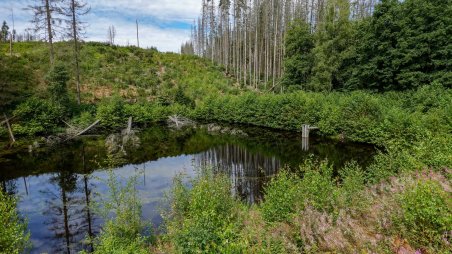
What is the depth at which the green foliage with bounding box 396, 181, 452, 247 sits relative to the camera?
431 centimetres

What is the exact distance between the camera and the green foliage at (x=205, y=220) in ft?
17.4

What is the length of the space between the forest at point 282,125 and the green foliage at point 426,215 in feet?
0.09

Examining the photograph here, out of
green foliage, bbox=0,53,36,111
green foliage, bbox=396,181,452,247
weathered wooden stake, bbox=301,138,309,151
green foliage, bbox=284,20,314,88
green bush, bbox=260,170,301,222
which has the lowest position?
weathered wooden stake, bbox=301,138,309,151

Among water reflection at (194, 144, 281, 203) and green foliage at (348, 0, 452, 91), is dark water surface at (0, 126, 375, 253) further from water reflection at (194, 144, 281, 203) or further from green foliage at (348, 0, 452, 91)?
green foliage at (348, 0, 452, 91)

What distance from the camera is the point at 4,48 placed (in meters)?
38.3

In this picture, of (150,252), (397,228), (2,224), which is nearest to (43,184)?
(2,224)

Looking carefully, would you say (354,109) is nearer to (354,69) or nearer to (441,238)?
A: (354,69)

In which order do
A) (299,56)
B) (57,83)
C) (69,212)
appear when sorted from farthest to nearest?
(299,56)
(57,83)
(69,212)

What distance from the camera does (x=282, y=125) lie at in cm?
2914

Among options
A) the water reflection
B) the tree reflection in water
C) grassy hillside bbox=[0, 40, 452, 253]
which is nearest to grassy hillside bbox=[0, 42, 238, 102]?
grassy hillside bbox=[0, 40, 452, 253]

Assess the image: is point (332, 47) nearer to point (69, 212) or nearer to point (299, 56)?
point (299, 56)

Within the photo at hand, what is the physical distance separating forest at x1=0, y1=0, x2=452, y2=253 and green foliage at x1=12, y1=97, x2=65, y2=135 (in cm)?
11

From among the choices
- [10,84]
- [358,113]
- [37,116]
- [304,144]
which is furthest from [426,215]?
[10,84]

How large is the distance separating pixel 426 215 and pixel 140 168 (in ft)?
51.4
